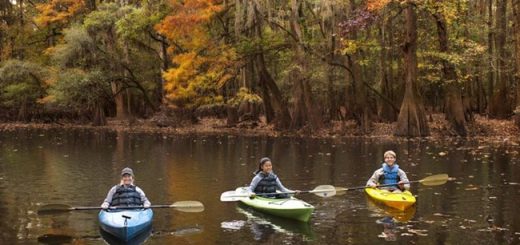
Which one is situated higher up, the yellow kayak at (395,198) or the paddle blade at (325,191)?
the paddle blade at (325,191)

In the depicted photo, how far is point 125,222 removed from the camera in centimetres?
1003

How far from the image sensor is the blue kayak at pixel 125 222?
32.7 feet

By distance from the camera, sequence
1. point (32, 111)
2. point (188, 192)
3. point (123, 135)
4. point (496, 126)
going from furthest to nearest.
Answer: point (32, 111)
point (123, 135)
point (496, 126)
point (188, 192)

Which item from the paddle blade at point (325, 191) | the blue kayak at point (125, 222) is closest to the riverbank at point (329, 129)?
the paddle blade at point (325, 191)

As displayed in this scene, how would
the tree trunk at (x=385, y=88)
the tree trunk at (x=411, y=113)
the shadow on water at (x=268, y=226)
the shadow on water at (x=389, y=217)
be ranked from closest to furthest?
the shadow on water at (x=389, y=217), the shadow on water at (x=268, y=226), the tree trunk at (x=411, y=113), the tree trunk at (x=385, y=88)

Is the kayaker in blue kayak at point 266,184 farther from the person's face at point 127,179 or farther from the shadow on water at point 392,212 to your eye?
the person's face at point 127,179

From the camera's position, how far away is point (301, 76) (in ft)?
109

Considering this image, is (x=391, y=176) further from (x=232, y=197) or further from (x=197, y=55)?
(x=197, y=55)

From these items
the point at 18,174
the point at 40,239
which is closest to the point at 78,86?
the point at 18,174

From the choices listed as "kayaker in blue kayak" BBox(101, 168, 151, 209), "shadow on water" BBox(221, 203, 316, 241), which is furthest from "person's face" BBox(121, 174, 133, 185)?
"shadow on water" BBox(221, 203, 316, 241)

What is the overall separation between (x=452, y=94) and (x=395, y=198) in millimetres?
19198

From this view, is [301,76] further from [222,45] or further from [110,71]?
[110,71]

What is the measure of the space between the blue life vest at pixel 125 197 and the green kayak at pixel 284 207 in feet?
8.17

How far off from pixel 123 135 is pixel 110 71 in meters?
10.1
